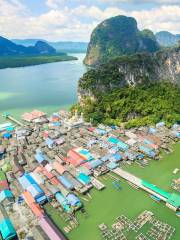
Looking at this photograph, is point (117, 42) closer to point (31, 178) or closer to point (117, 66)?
point (117, 66)

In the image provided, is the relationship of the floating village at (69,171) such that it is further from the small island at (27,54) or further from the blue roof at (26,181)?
the small island at (27,54)

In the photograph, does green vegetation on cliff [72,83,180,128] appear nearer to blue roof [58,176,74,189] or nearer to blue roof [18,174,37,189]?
blue roof [58,176,74,189]

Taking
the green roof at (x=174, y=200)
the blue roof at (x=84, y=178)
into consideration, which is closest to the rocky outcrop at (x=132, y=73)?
the blue roof at (x=84, y=178)

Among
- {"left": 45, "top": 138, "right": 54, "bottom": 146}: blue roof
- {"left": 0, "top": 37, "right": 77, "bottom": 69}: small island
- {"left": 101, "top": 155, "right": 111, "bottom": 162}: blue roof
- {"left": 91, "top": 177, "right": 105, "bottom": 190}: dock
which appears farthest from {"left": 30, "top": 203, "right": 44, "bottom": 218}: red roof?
{"left": 0, "top": 37, "right": 77, "bottom": 69}: small island

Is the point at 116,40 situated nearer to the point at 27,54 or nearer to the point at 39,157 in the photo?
the point at 27,54

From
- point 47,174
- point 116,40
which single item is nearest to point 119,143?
point 47,174

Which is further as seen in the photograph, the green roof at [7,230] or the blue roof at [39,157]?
the blue roof at [39,157]

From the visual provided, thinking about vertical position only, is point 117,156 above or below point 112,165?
above
